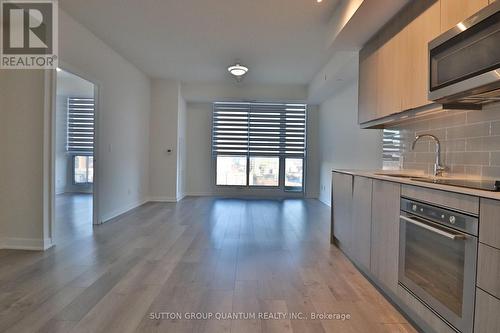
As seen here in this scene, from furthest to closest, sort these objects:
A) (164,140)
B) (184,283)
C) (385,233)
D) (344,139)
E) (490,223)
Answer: (164,140) < (344,139) < (184,283) < (385,233) < (490,223)

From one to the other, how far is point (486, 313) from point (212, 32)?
13.3ft

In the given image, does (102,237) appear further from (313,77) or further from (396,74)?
(313,77)

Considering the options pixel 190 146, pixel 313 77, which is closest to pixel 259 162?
pixel 190 146

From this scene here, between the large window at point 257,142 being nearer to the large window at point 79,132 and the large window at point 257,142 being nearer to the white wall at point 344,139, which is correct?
the white wall at point 344,139

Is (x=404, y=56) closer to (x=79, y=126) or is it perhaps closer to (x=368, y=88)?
(x=368, y=88)

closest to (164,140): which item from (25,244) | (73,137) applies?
(73,137)

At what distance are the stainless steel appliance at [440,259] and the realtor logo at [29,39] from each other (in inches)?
150

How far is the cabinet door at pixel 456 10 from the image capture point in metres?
1.83

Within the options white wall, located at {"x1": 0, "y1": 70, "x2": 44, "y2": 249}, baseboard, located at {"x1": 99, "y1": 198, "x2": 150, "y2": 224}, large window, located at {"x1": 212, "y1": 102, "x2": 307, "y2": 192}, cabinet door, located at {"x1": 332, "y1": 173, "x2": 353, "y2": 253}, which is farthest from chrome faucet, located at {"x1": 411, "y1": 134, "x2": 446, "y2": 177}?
large window, located at {"x1": 212, "y1": 102, "x2": 307, "y2": 192}

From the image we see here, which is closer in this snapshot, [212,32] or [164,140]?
[212,32]

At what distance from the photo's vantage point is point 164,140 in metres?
6.90

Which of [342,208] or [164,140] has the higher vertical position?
[164,140]

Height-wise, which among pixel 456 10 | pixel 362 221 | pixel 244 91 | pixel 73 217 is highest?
pixel 244 91

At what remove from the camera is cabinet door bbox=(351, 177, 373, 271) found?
2.68 m
